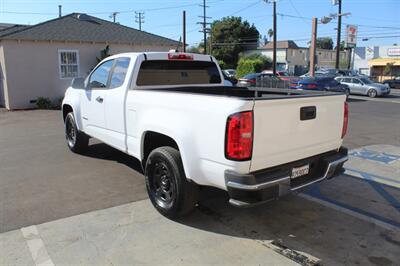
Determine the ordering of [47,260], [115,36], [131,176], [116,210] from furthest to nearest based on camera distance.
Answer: [115,36] → [131,176] → [116,210] → [47,260]

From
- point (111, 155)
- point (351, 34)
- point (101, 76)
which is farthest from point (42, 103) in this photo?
point (351, 34)

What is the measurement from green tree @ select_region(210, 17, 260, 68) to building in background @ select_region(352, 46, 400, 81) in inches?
873

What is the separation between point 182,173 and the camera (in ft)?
13.4

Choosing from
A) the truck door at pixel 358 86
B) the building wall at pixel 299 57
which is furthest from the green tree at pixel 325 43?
the truck door at pixel 358 86

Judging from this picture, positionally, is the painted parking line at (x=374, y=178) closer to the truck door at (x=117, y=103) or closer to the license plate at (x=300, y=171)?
the license plate at (x=300, y=171)

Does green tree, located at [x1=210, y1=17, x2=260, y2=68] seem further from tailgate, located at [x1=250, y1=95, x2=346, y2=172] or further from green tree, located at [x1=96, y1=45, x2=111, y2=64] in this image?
tailgate, located at [x1=250, y1=95, x2=346, y2=172]

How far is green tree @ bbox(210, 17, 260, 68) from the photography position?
7462cm

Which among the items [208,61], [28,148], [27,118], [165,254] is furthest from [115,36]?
[165,254]

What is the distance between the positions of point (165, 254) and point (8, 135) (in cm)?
850

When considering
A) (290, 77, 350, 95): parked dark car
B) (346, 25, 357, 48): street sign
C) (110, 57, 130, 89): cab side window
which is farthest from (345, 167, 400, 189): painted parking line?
(346, 25, 357, 48): street sign

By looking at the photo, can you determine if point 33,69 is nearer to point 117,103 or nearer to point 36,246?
point 117,103

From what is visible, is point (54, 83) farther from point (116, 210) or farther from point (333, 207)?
point (333, 207)

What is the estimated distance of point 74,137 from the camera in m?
7.54

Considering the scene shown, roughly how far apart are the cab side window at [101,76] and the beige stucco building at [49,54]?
482 inches
